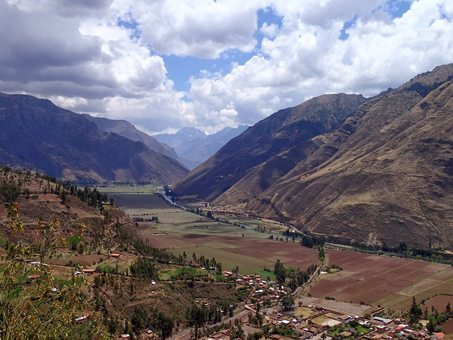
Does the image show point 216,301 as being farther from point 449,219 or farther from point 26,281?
point 449,219

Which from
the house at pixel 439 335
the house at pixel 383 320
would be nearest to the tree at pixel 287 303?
the house at pixel 383 320

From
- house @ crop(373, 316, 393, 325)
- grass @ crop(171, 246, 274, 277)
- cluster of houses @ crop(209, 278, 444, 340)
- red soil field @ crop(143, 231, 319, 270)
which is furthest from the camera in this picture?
red soil field @ crop(143, 231, 319, 270)

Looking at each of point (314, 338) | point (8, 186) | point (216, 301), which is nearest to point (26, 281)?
point (314, 338)

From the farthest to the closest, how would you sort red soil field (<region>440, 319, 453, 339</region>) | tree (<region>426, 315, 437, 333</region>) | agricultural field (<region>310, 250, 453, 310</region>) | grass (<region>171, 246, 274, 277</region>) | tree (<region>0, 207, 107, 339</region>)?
grass (<region>171, 246, 274, 277</region>), agricultural field (<region>310, 250, 453, 310</region>), tree (<region>426, 315, 437, 333</region>), red soil field (<region>440, 319, 453, 339</region>), tree (<region>0, 207, 107, 339</region>)

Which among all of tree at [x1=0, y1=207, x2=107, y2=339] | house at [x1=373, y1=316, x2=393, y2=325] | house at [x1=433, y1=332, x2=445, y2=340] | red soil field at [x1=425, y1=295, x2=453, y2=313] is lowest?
house at [x1=373, y1=316, x2=393, y2=325]

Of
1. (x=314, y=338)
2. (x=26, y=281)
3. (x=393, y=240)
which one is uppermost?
(x=26, y=281)

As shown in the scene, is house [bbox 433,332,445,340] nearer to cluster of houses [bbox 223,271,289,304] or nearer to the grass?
cluster of houses [bbox 223,271,289,304]

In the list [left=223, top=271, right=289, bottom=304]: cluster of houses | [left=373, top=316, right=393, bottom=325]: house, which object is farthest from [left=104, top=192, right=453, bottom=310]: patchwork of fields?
[left=373, top=316, right=393, bottom=325]: house

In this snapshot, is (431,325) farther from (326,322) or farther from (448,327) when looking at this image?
(326,322)

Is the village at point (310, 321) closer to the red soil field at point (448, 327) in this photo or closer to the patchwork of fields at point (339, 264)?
the red soil field at point (448, 327)
